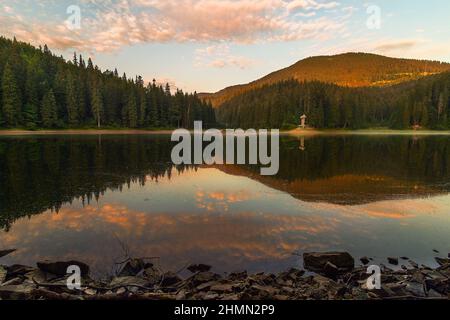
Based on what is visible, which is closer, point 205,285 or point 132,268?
point 205,285

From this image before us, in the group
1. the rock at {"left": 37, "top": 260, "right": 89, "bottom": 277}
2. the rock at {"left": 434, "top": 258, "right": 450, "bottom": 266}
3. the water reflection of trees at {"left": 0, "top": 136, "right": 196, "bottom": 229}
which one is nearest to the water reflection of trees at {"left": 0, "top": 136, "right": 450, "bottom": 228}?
the water reflection of trees at {"left": 0, "top": 136, "right": 196, "bottom": 229}

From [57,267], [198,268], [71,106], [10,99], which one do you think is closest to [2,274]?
[57,267]

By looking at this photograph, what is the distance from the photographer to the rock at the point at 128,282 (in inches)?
327

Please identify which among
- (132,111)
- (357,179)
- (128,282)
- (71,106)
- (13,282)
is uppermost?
(71,106)

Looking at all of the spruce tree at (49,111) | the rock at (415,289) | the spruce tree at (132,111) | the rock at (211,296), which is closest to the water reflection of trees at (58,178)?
the rock at (211,296)

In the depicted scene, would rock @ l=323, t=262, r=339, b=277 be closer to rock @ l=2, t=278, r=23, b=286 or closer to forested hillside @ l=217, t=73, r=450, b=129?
rock @ l=2, t=278, r=23, b=286

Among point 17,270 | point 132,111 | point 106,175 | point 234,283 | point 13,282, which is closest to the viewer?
point 13,282

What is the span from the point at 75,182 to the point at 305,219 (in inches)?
659

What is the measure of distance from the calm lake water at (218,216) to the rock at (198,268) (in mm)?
302

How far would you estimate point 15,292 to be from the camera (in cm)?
760

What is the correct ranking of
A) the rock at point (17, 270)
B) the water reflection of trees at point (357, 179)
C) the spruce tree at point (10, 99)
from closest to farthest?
the rock at point (17, 270), the water reflection of trees at point (357, 179), the spruce tree at point (10, 99)

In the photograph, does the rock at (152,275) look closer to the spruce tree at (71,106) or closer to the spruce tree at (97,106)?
the spruce tree at (71,106)

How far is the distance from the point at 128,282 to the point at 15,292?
267 centimetres

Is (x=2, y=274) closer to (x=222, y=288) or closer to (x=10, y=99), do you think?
(x=222, y=288)
